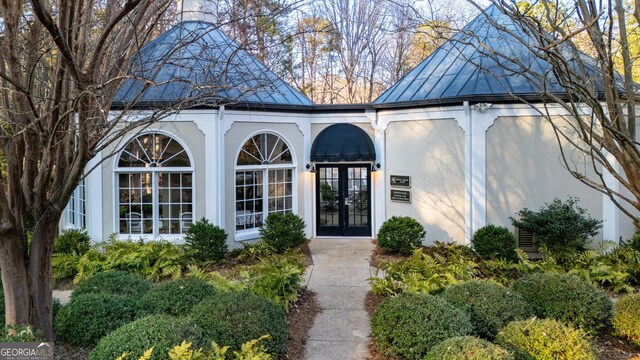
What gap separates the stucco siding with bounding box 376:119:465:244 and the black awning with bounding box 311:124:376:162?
97cm

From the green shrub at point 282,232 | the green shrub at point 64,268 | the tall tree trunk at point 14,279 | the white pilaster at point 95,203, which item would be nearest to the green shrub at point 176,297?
the tall tree trunk at point 14,279

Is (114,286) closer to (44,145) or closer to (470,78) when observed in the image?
(44,145)

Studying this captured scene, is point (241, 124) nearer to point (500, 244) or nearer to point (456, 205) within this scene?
point (456, 205)

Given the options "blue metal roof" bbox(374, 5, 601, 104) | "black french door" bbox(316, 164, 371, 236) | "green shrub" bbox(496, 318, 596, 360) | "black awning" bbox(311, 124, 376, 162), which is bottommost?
"green shrub" bbox(496, 318, 596, 360)

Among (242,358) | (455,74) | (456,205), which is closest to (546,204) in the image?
(456,205)

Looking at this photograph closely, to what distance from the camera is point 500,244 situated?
10.3 meters

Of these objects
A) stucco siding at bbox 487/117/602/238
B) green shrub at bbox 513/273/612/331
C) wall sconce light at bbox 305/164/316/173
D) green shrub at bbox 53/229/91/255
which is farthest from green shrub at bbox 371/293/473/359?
green shrub at bbox 53/229/91/255

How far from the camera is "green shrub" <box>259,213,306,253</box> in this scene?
37.0ft

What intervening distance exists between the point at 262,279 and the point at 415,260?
3.38 m

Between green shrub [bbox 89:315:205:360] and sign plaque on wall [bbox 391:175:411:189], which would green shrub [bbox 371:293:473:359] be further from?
sign plaque on wall [bbox 391:175:411:189]

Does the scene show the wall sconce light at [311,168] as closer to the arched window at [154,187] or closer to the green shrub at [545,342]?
the arched window at [154,187]

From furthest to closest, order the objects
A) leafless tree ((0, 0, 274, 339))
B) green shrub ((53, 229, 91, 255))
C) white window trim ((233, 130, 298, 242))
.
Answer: white window trim ((233, 130, 298, 242)), green shrub ((53, 229, 91, 255)), leafless tree ((0, 0, 274, 339))

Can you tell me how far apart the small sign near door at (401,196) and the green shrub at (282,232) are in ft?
9.55

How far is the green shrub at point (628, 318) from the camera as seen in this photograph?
18.6ft
